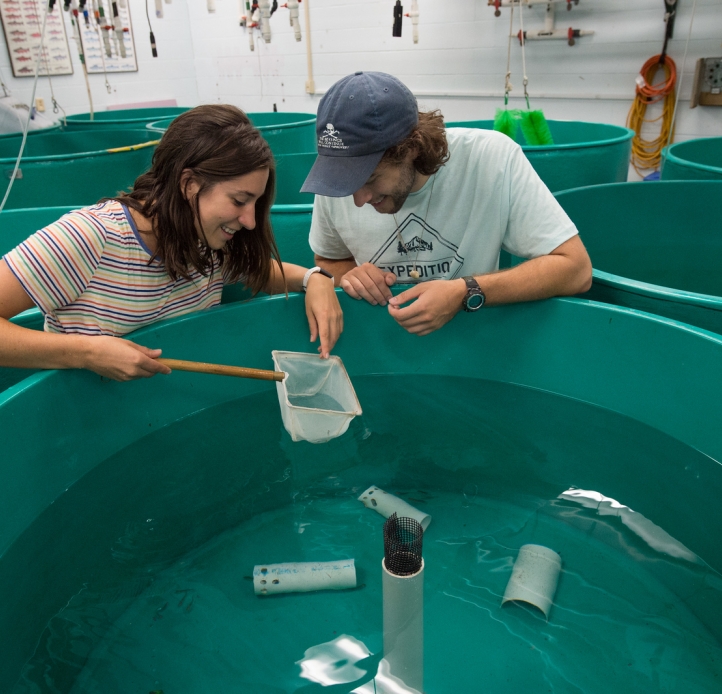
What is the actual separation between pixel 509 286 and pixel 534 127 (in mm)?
1375

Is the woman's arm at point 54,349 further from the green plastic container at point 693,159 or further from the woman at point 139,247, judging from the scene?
the green plastic container at point 693,159

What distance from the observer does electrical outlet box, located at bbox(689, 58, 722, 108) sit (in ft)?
9.82

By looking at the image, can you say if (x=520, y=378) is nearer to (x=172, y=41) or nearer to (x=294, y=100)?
(x=294, y=100)

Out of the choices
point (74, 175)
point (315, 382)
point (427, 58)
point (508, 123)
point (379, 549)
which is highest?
point (427, 58)

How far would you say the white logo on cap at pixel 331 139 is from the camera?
1.17 meters

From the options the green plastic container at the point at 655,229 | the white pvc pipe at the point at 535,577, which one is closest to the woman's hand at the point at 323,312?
the white pvc pipe at the point at 535,577

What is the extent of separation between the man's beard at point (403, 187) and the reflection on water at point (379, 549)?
0.43 m

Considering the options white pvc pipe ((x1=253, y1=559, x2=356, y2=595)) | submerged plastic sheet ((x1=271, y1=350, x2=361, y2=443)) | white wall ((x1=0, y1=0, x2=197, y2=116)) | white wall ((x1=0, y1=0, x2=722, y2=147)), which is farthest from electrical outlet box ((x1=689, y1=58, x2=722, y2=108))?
white wall ((x1=0, y1=0, x2=197, y2=116))

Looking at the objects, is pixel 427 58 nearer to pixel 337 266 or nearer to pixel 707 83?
pixel 707 83

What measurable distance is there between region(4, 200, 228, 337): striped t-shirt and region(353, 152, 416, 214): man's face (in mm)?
384

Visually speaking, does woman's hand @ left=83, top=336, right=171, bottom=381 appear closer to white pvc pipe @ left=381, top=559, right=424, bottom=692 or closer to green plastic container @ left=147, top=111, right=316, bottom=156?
white pvc pipe @ left=381, top=559, right=424, bottom=692

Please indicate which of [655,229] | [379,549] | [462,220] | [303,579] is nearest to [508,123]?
[655,229]

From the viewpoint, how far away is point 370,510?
4.20 ft

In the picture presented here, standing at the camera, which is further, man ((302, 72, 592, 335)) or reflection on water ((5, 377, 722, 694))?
man ((302, 72, 592, 335))
